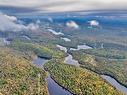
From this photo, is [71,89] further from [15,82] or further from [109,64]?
[109,64]

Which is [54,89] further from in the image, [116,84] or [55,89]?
[116,84]

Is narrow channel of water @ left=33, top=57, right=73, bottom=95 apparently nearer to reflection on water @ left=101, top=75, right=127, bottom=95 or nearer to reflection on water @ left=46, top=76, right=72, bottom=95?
reflection on water @ left=46, top=76, right=72, bottom=95

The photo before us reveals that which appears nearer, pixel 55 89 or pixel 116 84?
pixel 55 89

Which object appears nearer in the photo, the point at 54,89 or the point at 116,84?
the point at 54,89

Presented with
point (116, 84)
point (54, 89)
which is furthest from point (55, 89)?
point (116, 84)

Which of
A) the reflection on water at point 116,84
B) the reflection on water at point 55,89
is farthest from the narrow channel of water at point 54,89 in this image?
the reflection on water at point 116,84

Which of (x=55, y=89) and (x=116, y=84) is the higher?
(x=55, y=89)

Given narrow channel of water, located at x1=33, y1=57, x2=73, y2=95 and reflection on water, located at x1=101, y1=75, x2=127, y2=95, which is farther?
reflection on water, located at x1=101, y1=75, x2=127, y2=95

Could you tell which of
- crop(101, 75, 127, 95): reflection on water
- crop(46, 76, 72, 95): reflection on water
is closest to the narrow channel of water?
crop(46, 76, 72, 95): reflection on water

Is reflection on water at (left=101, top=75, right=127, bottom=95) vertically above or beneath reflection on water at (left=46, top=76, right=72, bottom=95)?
beneath

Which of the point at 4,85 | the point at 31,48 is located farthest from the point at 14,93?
the point at 31,48

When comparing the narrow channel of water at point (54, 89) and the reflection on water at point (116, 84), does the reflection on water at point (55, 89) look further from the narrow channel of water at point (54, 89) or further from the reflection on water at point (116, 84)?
the reflection on water at point (116, 84)
